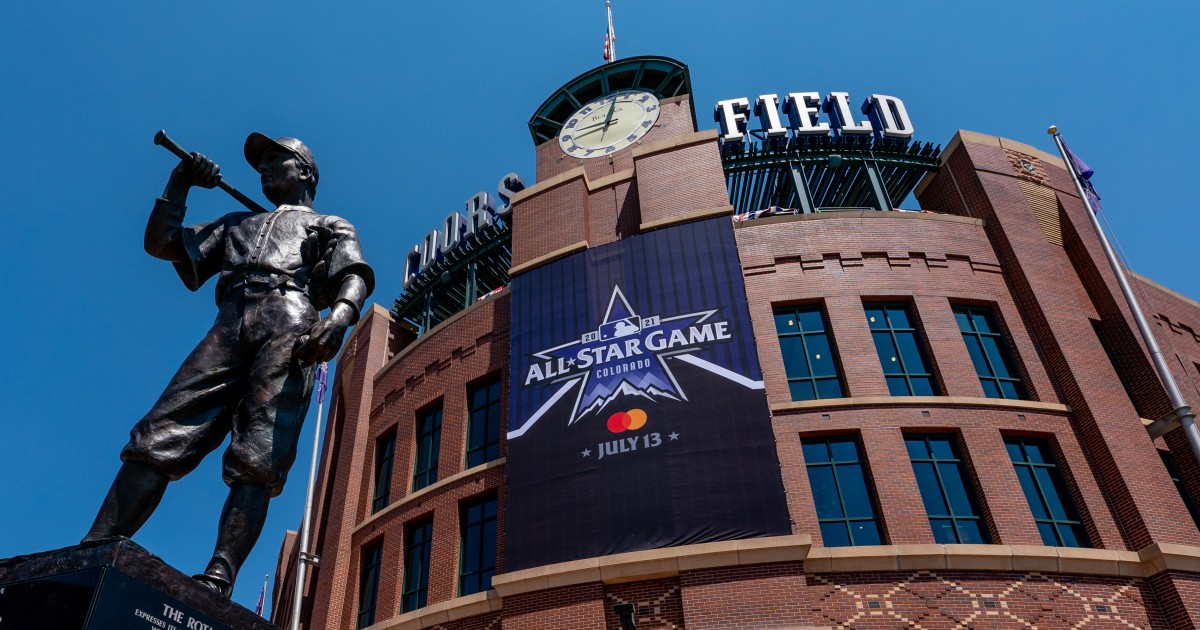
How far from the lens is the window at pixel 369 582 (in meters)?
22.2

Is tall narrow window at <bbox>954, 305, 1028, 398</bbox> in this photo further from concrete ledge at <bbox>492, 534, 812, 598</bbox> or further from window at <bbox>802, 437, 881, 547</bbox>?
concrete ledge at <bbox>492, 534, 812, 598</bbox>

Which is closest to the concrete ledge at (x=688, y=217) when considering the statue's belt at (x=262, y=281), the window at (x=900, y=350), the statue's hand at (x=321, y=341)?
the window at (x=900, y=350)

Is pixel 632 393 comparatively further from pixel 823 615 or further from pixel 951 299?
pixel 951 299

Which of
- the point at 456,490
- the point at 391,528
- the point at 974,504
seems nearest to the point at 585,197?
the point at 456,490

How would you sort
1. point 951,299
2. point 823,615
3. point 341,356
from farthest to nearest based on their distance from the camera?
point 341,356 → point 951,299 → point 823,615

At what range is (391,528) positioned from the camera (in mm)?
22531

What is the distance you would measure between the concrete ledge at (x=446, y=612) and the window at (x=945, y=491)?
9.76m

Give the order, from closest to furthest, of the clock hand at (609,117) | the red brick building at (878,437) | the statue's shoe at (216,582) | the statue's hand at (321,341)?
the statue's shoe at (216,582)
the statue's hand at (321,341)
the red brick building at (878,437)
the clock hand at (609,117)

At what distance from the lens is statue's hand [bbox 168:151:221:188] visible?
4918 millimetres

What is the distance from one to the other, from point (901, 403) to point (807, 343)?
2.77m

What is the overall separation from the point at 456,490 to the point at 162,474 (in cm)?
1750

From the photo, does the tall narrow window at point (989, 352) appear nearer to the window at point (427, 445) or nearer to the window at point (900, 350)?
the window at point (900, 350)

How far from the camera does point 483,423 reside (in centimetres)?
2273

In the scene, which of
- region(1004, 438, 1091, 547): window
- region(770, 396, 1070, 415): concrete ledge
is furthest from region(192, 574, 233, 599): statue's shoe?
region(1004, 438, 1091, 547): window
